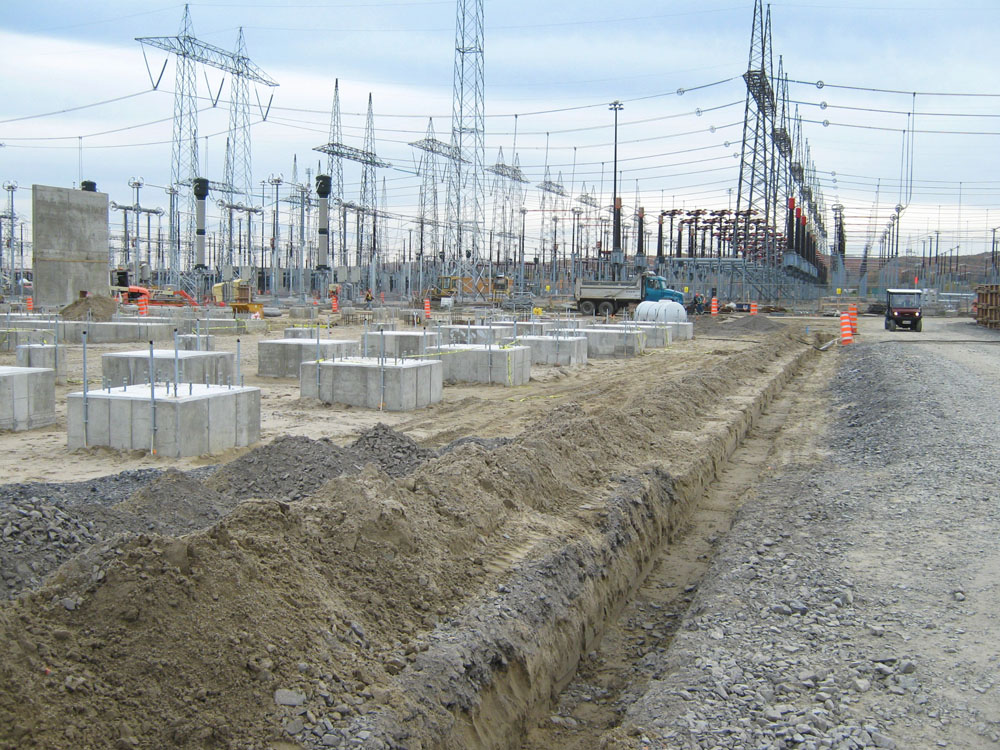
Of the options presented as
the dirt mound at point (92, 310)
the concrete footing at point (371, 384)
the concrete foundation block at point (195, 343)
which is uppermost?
the dirt mound at point (92, 310)

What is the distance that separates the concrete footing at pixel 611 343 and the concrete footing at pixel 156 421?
17.7m

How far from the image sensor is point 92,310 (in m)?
30.4

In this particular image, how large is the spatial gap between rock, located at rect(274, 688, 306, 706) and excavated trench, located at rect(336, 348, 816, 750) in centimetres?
28

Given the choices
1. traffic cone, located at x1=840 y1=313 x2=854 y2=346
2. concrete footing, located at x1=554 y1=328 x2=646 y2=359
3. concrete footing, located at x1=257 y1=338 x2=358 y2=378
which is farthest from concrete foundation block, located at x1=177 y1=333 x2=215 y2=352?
traffic cone, located at x1=840 y1=313 x2=854 y2=346

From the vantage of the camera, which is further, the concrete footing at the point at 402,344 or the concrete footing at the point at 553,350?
the concrete footing at the point at 553,350

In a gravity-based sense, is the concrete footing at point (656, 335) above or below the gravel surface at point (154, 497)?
above

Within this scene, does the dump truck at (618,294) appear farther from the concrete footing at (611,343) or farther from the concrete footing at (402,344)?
the concrete footing at (402,344)

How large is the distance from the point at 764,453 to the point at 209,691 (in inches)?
426

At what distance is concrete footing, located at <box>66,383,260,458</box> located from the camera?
1045 cm

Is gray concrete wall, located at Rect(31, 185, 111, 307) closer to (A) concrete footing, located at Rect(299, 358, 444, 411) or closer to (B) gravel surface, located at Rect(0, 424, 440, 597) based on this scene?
(A) concrete footing, located at Rect(299, 358, 444, 411)

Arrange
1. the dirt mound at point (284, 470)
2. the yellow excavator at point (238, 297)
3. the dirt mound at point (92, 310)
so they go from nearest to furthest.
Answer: the dirt mound at point (284, 470) → the dirt mound at point (92, 310) → the yellow excavator at point (238, 297)

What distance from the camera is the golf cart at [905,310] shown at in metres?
38.2

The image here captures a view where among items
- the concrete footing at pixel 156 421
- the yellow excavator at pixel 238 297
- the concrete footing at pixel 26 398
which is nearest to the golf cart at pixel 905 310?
the yellow excavator at pixel 238 297

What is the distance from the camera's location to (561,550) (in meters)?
6.74
